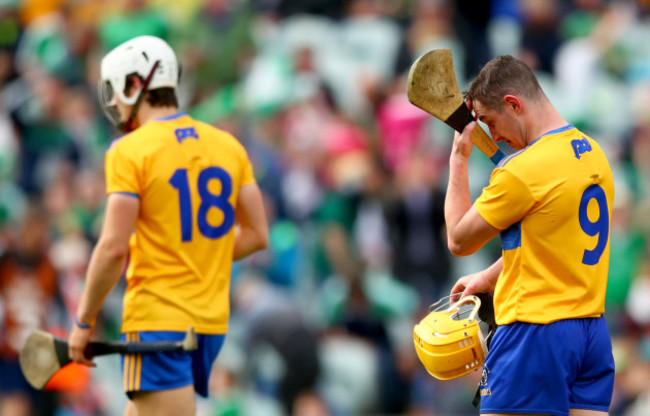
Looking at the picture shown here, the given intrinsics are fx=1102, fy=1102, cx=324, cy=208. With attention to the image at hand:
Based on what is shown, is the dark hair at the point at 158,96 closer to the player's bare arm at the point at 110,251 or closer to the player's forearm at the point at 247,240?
the player's bare arm at the point at 110,251

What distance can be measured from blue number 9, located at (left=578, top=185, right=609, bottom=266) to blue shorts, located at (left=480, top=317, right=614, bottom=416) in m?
0.28

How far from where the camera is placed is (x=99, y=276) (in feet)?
18.4

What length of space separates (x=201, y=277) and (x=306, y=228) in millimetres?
5487

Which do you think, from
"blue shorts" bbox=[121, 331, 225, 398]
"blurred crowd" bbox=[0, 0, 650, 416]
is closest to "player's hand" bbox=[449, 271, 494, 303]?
"blue shorts" bbox=[121, 331, 225, 398]

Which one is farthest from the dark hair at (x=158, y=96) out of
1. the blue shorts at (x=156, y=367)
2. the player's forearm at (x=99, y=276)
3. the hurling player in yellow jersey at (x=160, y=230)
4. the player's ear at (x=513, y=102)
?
the player's ear at (x=513, y=102)

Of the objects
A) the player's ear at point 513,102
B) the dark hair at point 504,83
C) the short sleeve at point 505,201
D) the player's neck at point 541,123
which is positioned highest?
the dark hair at point 504,83

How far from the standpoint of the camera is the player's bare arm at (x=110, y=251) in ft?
18.2

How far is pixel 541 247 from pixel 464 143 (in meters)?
0.59

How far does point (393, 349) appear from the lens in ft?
33.3

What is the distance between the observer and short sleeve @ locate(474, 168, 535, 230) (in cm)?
464

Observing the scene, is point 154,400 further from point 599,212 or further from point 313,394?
point 313,394

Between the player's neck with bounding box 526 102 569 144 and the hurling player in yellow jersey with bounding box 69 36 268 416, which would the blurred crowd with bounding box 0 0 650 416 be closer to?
the hurling player in yellow jersey with bounding box 69 36 268 416

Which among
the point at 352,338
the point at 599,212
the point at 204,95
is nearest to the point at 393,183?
the point at 352,338

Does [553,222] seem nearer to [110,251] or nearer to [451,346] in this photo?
[451,346]
